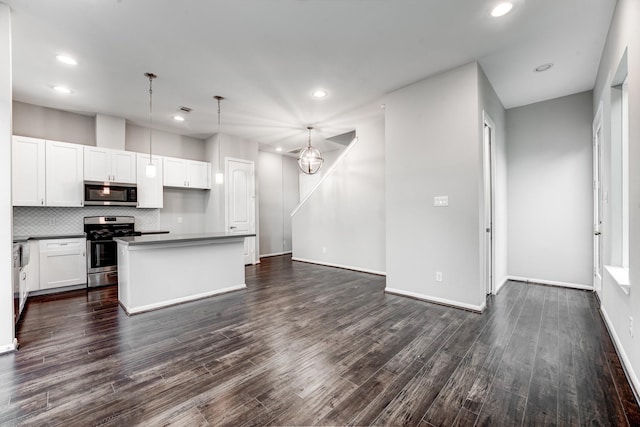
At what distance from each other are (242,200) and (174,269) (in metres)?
3.04

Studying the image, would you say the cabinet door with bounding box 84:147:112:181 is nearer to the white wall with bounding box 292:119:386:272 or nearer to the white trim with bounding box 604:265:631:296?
the white wall with bounding box 292:119:386:272

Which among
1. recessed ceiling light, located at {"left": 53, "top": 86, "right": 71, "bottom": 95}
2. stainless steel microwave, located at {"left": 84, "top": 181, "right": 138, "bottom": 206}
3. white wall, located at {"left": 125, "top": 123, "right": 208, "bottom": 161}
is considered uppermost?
recessed ceiling light, located at {"left": 53, "top": 86, "right": 71, "bottom": 95}

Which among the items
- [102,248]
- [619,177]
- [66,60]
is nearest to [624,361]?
[619,177]

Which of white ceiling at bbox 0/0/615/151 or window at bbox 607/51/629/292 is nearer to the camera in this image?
white ceiling at bbox 0/0/615/151

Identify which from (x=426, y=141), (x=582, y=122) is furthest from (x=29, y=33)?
(x=582, y=122)

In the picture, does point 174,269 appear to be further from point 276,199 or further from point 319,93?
point 276,199

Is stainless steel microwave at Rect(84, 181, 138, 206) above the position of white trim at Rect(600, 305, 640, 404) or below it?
above

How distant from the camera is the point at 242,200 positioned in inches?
258

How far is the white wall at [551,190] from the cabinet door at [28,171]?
303 inches

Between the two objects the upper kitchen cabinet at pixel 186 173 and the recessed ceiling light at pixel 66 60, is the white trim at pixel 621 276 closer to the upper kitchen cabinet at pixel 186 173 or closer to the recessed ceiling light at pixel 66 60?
A: the recessed ceiling light at pixel 66 60

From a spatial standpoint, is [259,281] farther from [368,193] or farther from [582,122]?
[582,122]

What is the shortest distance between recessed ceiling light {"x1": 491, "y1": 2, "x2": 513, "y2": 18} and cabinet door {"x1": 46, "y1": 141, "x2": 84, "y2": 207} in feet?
19.8

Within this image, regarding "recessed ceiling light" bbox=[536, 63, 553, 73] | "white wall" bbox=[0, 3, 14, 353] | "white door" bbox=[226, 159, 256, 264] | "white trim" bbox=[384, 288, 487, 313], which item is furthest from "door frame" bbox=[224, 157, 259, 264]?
"recessed ceiling light" bbox=[536, 63, 553, 73]

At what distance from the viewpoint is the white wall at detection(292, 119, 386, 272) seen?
17.5ft
